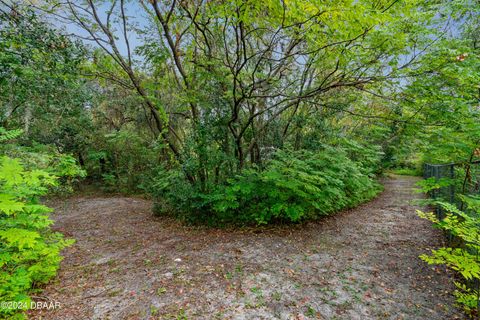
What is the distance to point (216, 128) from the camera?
233 inches

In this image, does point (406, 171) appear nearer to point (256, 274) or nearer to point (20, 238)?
point (256, 274)

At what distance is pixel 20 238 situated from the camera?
1923mm

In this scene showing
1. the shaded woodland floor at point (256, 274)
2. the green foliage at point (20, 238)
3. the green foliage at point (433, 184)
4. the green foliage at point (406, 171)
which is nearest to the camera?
the green foliage at point (20, 238)

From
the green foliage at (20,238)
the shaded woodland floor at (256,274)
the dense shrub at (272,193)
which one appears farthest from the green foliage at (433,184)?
the green foliage at (20,238)

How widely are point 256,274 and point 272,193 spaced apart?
1.87 m

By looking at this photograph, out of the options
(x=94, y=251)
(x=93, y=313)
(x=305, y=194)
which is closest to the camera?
(x=93, y=313)

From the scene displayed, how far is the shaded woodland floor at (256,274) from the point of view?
8.72 feet

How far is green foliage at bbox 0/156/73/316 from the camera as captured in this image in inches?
71.4

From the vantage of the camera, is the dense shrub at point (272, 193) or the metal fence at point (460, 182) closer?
the metal fence at point (460, 182)

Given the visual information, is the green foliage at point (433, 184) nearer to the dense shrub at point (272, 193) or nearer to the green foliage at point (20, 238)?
the dense shrub at point (272, 193)

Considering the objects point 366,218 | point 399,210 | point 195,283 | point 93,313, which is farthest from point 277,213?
point 399,210

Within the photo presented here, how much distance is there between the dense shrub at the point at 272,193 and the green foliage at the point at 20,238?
113 inches

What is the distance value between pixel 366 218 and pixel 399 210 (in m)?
1.42

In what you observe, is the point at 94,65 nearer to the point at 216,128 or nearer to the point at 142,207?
the point at 216,128
